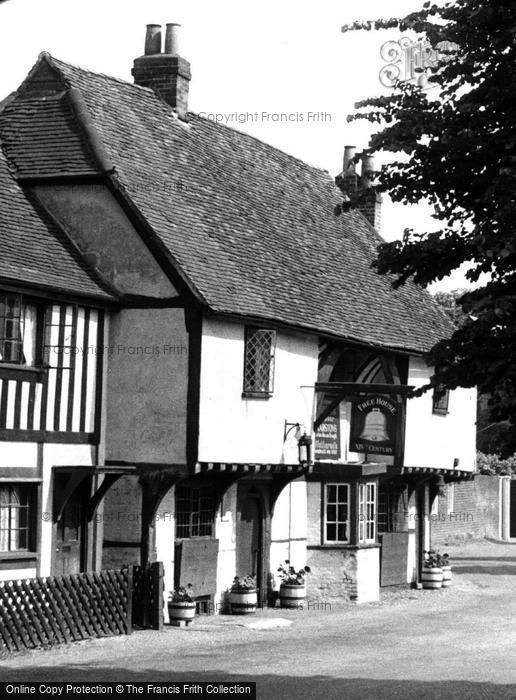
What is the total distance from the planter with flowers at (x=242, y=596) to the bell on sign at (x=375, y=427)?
3.82 m

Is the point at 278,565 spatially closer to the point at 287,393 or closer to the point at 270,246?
the point at 287,393

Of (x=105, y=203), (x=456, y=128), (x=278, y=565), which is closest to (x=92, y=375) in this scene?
(x=105, y=203)

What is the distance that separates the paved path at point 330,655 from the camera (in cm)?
1555

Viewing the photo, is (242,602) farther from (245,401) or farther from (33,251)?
(33,251)

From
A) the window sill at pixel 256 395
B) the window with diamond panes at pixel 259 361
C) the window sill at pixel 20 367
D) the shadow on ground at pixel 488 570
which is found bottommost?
the shadow on ground at pixel 488 570

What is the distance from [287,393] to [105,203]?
4896mm

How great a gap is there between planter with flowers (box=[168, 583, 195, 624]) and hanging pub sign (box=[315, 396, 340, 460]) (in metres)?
4.89

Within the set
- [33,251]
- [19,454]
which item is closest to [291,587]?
[19,454]

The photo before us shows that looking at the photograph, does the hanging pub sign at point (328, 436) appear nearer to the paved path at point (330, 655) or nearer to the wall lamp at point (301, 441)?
the wall lamp at point (301, 441)

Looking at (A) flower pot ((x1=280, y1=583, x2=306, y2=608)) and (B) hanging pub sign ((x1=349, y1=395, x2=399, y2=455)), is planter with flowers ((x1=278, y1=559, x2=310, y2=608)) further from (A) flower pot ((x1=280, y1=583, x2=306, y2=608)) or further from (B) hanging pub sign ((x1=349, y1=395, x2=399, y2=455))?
(B) hanging pub sign ((x1=349, y1=395, x2=399, y2=455))

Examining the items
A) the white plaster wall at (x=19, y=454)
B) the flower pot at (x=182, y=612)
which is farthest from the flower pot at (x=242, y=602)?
the white plaster wall at (x=19, y=454)

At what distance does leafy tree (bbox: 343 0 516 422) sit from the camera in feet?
46.3

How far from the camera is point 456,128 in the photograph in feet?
48.0

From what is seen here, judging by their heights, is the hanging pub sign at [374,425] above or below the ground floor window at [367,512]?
above
